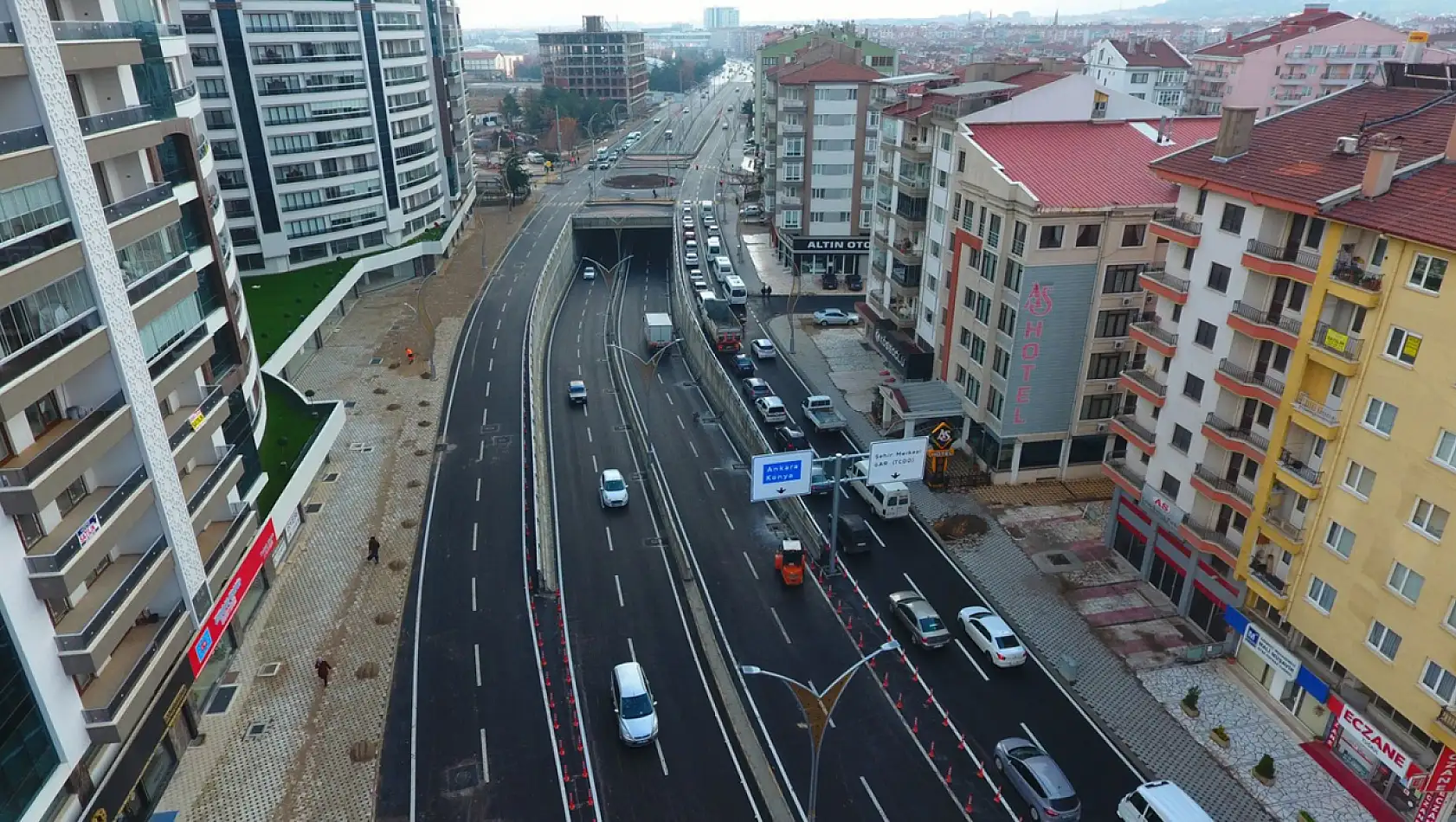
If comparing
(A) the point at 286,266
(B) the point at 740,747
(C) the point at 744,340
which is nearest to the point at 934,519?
(B) the point at 740,747

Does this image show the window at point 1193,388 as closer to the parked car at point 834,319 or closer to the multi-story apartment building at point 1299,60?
the parked car at point 834,319

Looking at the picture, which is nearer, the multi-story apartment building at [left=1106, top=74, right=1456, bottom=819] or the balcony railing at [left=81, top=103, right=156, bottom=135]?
the multi-story apartment building at [left=1106, top=74, right=1456, bottom=819]

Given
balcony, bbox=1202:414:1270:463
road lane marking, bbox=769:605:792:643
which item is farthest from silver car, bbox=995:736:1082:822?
balcony, bbox=1202:414:1270:463

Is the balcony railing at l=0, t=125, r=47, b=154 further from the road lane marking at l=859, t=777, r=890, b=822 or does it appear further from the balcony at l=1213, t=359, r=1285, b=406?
the balcony at l=1213, t=359, r=1285, b=406

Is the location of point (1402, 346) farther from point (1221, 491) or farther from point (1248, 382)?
point (1221, 491)

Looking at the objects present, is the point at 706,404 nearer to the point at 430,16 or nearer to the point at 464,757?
the point at 464,757

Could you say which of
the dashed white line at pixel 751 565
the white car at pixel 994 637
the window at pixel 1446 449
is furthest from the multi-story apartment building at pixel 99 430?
the window at pixel 1446 449
